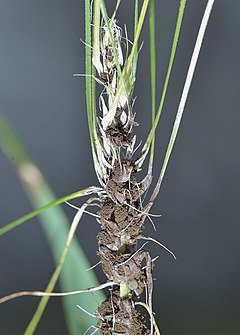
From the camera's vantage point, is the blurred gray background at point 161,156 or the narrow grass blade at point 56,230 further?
the blurred gray background at point 161,156

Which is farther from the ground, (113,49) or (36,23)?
(36,23)

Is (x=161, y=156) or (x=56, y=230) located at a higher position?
(x=161, y=156)

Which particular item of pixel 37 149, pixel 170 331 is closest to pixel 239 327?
pixel 170 331

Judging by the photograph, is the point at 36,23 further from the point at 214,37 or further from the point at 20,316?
the point at 20,316

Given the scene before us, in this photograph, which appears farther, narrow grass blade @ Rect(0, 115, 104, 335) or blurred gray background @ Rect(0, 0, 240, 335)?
blurred gray background @ Rect(0, 0, 240, 335)

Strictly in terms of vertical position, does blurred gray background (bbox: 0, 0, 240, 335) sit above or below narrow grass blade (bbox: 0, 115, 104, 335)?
above
